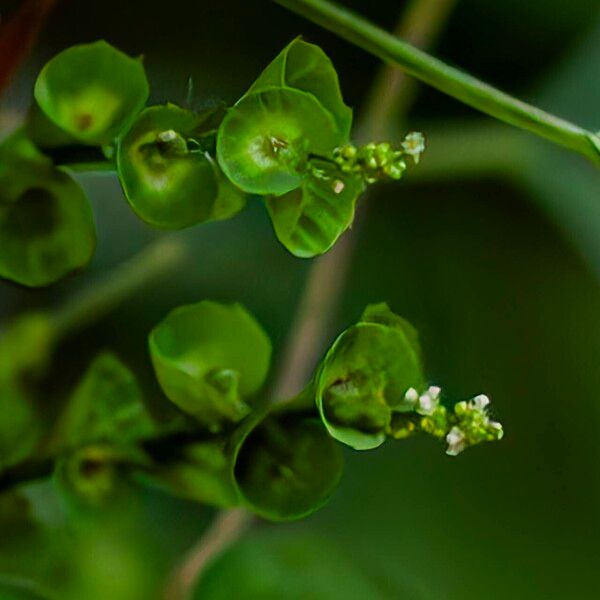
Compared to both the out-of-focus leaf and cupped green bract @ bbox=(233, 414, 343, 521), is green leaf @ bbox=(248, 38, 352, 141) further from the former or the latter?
the out-of-focus leaf

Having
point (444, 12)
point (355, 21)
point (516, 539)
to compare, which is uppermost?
point (355, 21)

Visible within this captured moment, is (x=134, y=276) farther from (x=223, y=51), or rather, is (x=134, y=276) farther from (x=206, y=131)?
(x=206, y=131)

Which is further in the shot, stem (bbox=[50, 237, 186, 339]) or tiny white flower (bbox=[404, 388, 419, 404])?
stem (bbox=[50, 237, 186, 339])

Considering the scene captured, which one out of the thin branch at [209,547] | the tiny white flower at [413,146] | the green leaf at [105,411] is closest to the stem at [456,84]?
the tiny white flower at [413,146]

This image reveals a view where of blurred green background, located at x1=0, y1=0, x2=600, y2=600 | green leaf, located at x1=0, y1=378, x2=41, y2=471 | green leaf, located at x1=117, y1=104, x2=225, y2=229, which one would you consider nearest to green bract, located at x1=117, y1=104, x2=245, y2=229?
green leaf, located at x1=117, y1=104, x2=225, y2=229

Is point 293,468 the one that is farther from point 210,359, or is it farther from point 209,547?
point 209,547

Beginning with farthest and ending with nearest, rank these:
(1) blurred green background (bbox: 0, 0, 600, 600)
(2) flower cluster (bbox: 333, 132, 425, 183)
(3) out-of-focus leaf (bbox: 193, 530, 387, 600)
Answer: (1) blurred green background (bbox: 0, 0, 600, 600)
(3) out-of-focus leaf (bbox: 193, 530, 387, 600)
(2) flower cluster (bbox: 333, 132, 425, 183)

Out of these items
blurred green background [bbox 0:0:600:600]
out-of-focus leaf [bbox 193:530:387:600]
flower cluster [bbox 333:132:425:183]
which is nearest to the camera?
flower cluster [bbox 333:132:425:183]

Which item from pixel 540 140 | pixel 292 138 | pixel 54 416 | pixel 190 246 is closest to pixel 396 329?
pixel 292 138
